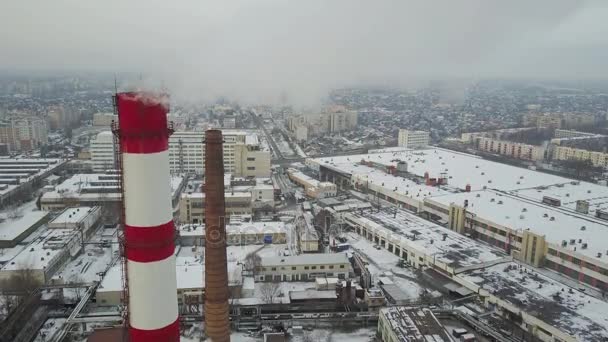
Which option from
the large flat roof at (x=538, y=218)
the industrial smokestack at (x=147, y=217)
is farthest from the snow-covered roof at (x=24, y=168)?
the industrial smokestack at (x=147, y=217)

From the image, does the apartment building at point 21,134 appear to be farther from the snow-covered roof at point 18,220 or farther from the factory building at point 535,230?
the factory building at point 535,230

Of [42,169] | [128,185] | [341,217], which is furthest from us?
[42,169]

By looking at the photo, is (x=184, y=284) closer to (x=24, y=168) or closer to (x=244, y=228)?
(x=244, y=228)

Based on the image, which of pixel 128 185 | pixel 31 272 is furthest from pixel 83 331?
pixel 128 185

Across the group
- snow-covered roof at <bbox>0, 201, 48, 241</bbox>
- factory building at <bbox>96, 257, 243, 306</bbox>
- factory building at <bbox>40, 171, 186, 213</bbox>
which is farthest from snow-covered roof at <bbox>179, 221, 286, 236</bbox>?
snow-covered roof at <bbox>0, 201, 48, 241</bbox>

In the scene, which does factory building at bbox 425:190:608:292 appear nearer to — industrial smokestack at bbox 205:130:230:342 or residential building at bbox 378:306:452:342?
residential building at bbox 378:306:452:342

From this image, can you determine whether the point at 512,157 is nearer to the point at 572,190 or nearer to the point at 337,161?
the point at 572,190
